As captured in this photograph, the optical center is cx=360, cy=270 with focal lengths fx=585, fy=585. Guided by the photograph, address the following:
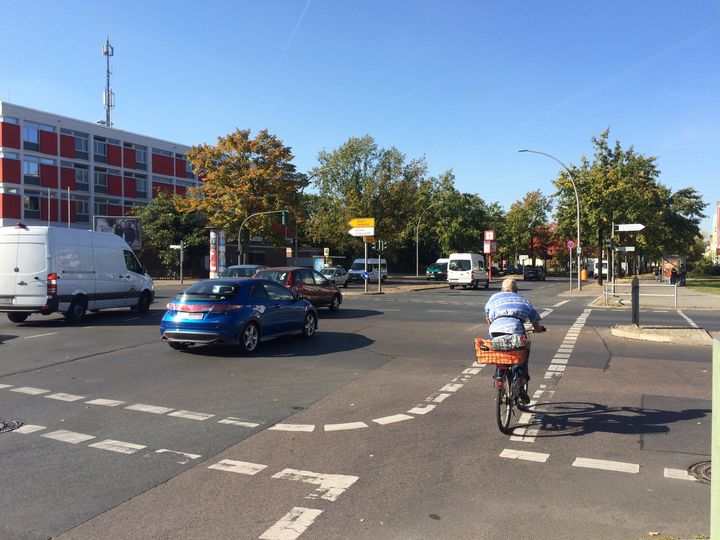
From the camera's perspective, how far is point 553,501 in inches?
167

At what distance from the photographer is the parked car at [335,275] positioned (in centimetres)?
3923

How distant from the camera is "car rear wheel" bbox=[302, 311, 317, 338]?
13.1m

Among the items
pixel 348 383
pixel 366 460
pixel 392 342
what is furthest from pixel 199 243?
pixel 366 460

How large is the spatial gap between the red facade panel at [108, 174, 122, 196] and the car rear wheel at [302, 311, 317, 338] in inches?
2098

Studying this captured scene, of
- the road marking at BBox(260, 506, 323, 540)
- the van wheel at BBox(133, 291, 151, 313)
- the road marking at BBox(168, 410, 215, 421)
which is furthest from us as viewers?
the van wheel at BBox(133, 291, 151, 313)

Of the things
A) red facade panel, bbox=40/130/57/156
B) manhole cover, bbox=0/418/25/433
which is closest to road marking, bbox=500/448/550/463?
manhole cover, bbox=0/418/25/433

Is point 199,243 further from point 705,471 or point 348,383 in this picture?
point 705,471

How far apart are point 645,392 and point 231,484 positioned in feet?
19.2

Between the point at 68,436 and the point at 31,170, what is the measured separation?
54.2m

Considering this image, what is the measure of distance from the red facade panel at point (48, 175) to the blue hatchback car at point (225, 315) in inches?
1947

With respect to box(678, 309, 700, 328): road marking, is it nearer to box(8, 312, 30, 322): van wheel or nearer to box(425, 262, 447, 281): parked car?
box(8, 312, 30, 322): van wheel

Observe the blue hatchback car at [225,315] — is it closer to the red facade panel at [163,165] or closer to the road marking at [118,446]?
the road marking at [118,446]

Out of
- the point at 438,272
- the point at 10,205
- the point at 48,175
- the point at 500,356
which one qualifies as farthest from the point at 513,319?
the point at 48,175

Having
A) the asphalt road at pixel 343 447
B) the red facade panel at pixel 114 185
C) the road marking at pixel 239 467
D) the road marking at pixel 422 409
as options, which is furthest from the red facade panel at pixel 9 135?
the road marking at pixel 239 467
